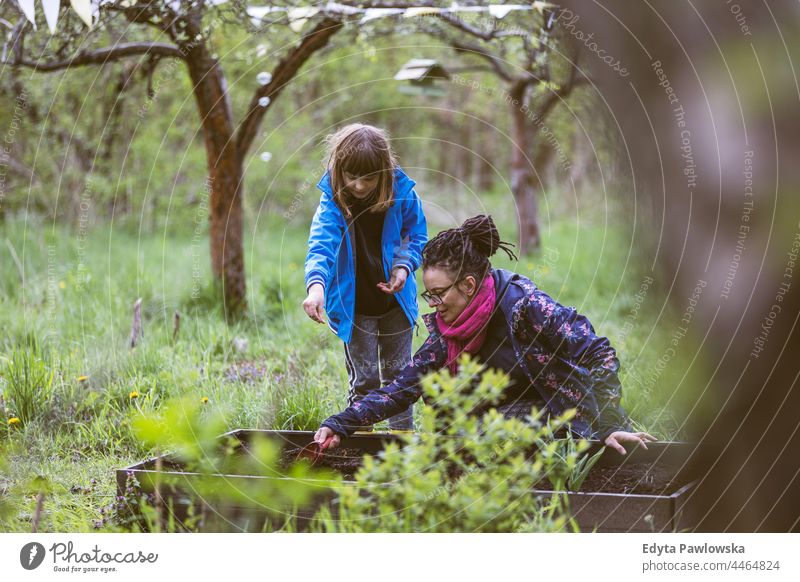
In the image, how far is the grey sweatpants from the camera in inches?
128

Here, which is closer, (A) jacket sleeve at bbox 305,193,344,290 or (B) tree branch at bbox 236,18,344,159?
(A) jacket sleeve at bbox 305,193,344,290

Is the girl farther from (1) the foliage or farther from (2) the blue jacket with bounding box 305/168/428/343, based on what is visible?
(1) the foliage

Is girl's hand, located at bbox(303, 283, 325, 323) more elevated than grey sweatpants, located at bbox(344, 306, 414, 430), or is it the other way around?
girl's hand, located at bbox(303, 283, 325, 323)

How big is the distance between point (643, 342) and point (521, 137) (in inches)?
166

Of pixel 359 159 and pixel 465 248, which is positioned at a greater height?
pixel 359 159

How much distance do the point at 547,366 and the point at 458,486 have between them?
0.72m

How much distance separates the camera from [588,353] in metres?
2.82

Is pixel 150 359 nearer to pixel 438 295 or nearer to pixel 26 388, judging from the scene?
pixel 26 388

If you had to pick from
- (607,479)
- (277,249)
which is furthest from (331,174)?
(277,249)

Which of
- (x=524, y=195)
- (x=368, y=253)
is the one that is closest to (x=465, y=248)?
(x=368, y=253)

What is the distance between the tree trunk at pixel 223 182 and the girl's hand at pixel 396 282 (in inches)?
67.8

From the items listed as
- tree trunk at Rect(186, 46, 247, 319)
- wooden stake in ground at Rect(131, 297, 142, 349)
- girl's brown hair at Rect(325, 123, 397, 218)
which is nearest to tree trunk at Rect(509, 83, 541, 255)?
tree trunk at Rect(186, 46, 247, 319)

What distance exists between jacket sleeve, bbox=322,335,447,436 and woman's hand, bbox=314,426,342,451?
0.02 m
